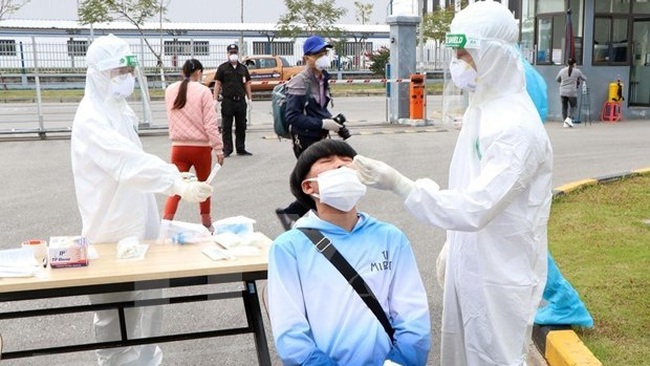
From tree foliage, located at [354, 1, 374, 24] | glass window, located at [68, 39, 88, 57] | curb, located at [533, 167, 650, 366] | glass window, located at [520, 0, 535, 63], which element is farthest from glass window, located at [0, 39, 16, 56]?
tree foliage, located at [354, 1, 374, 24]

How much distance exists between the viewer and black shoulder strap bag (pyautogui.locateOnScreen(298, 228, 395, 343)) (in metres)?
2.82

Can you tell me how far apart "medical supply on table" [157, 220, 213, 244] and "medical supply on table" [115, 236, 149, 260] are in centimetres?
25

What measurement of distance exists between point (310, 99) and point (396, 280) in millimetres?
3584

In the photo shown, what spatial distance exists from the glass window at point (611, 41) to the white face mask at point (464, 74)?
17.6 m

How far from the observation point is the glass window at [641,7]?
1930 centimetres

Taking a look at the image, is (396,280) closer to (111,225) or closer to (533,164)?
(533,164)

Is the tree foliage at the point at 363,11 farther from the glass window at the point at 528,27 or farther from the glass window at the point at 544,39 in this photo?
the glass window at the point at 544,39

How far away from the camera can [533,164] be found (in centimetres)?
296

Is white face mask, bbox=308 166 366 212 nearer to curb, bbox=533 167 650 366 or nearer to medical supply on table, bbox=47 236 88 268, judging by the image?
medical supply on table, bbox=47 236 88 268

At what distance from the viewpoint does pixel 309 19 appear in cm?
3638

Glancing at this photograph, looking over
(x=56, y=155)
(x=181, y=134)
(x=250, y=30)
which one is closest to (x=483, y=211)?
(x=181, y=134)

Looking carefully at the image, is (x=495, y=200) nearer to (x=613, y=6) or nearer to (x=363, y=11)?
(x=613, y=6)

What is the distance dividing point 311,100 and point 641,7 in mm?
16007

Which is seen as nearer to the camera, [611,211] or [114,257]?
[114,257]
